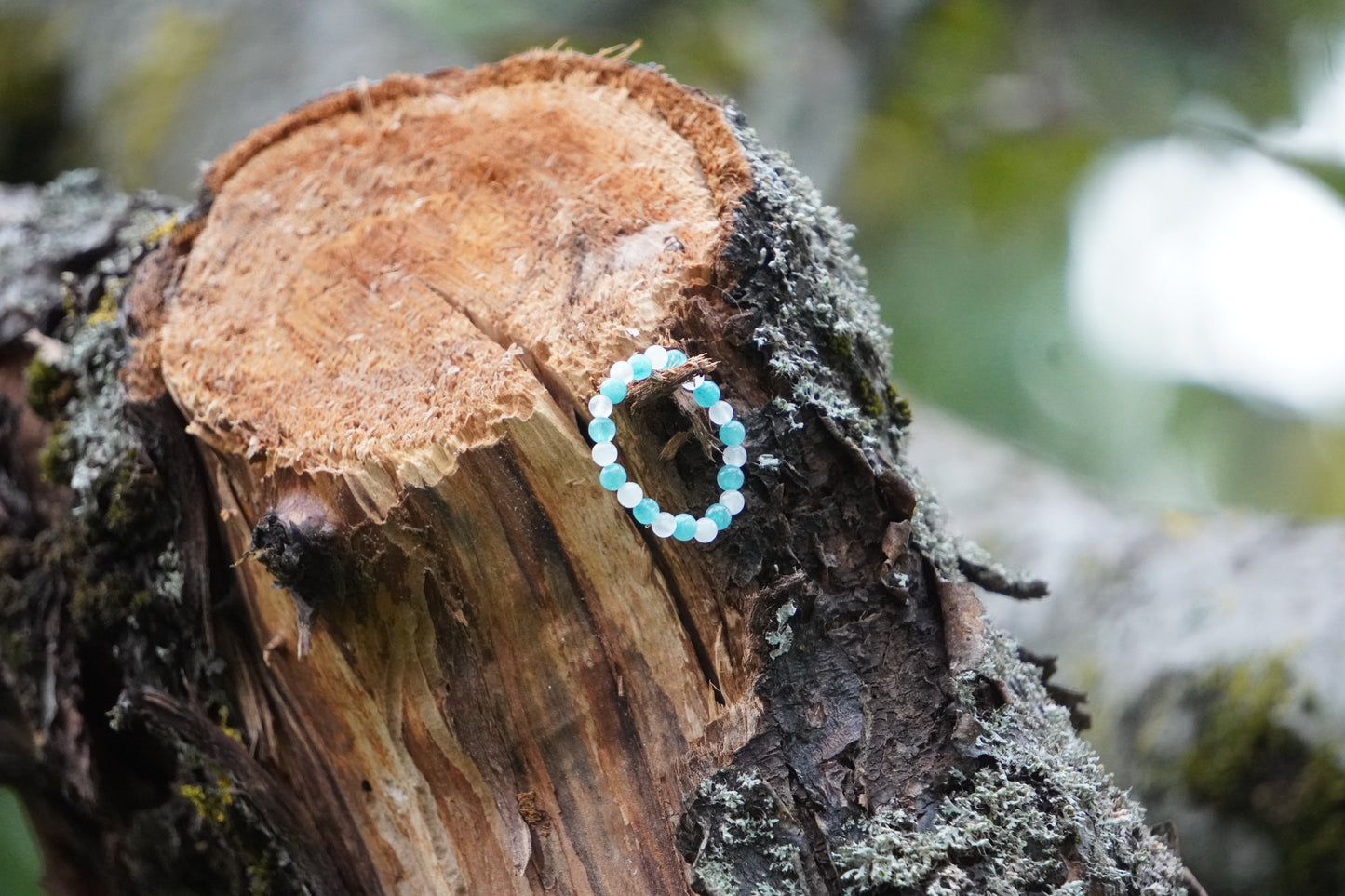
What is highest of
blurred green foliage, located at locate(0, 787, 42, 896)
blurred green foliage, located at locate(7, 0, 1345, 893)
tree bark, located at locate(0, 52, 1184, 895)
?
blurred green foliage, located at locate(7, 0, 1345, 893)

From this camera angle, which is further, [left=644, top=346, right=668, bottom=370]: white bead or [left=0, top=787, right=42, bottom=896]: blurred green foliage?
[left=0, top=787, right=42, bottom=896]: blurred green foliage

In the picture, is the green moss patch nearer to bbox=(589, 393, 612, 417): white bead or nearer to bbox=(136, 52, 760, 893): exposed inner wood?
bbox=(136, 52, 760, 893): exposed inner wood

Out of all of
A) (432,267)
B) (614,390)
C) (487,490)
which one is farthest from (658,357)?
(432,267)

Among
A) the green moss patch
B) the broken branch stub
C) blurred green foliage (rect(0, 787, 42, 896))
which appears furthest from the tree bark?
blurred green foliage (rect(0, 787, 42, 896))

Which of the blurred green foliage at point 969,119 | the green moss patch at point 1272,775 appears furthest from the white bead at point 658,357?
the blurred green foliage at point 969,119

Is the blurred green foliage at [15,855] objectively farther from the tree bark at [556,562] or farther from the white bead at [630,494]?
the white bead at [630,494]

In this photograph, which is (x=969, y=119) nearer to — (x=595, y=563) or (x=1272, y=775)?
(x=1272, y=775)
